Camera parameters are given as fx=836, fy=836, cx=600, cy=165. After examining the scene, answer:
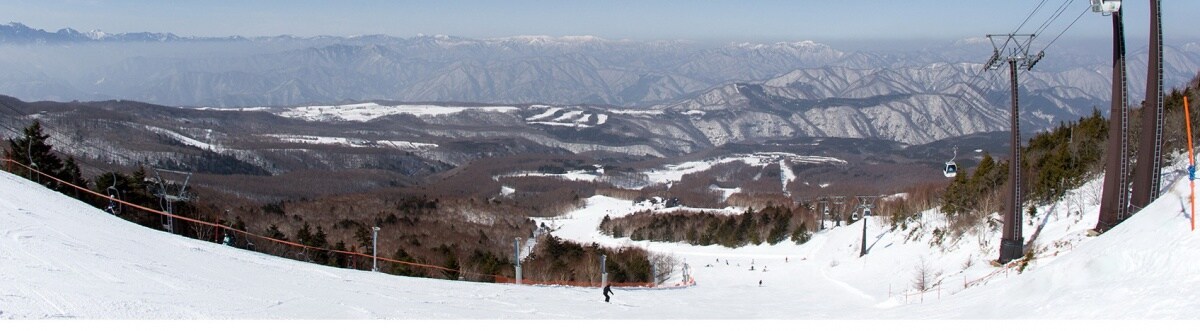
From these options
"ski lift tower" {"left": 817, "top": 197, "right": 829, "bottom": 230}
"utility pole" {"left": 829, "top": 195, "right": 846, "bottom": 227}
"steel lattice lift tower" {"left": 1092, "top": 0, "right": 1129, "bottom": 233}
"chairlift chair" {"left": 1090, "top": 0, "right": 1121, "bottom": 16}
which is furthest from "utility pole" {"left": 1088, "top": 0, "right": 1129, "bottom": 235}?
"ski lift tower" {"left": 817, "top": 197, "right": 829, "bottom": 230}

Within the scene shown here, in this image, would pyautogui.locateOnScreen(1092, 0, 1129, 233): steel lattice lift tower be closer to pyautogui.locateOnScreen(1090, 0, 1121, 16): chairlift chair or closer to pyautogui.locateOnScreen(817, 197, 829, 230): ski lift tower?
pyautogui.locateOnScreen(1090, 0, 1121, 16): chairlift chair

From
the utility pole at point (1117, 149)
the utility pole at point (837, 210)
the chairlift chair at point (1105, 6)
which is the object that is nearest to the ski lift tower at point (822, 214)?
the utility pole at point (837, 210)

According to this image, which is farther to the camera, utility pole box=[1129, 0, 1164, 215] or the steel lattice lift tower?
the steel lattice lift tower

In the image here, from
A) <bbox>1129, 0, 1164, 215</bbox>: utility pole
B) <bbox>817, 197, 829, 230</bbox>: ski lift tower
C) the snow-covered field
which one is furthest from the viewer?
<bbox>817, 197, 829, 230</bbox>: ski lift tower

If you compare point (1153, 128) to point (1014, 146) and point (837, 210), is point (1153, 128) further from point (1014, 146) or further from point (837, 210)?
point (837, 210)

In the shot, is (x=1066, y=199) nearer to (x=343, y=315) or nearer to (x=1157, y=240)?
(x=1157, y=240)

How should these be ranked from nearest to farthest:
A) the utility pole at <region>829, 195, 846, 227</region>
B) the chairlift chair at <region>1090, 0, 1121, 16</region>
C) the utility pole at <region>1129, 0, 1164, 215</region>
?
the utility pole at <region>1129, 0, 1164, 215</region>, the chairlift chair at <region>1090, 0, 1121, 16</region>, the utility pole at <region>829, 195, 846, 227</region>

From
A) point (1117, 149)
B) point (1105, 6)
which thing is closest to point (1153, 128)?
point (1117, 149)
